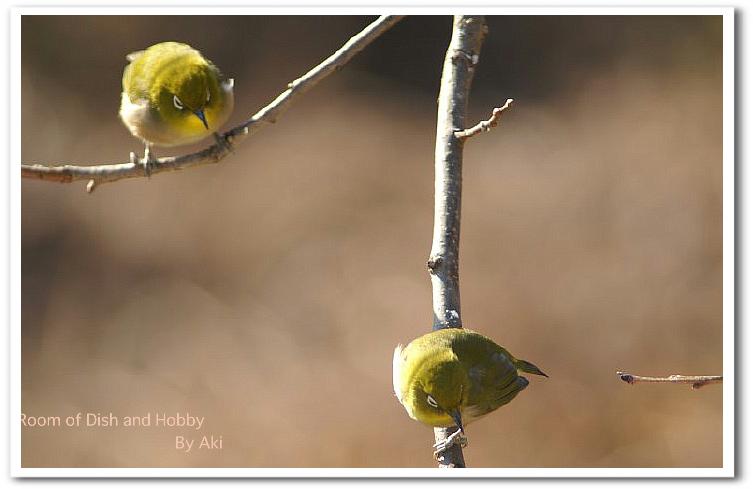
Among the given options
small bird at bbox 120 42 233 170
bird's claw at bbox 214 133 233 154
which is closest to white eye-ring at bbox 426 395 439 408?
bird's claw at bbox 214 133 233 154

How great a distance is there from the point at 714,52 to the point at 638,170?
2.91ft

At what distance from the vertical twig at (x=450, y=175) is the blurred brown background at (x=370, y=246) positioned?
6.33ft

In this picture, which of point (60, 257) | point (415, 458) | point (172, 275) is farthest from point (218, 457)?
point (60, 257)

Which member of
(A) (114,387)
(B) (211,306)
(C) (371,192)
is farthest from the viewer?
(C) (371,192)

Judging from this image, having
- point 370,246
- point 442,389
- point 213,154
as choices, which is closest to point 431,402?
point 442,389

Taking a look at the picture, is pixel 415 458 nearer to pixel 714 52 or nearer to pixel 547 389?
pixel 547 389

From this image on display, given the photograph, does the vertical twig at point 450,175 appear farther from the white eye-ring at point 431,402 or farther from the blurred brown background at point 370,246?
the blurred brown background at point 370,246

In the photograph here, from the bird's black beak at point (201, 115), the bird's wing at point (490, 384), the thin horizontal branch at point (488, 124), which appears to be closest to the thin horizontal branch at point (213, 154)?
the bird's black beak at point (201, 115)

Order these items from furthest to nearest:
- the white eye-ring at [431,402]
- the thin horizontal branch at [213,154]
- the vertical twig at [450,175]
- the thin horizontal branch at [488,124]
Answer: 1. the vertical twig at [450,175]
2. the white eye-ring at [431,402]
3. the thin horizontal branch at [488,124]
4. the thin horizontal branch at [213,154]

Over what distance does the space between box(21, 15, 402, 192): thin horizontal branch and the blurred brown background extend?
6.64 ft

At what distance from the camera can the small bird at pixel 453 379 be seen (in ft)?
5.99

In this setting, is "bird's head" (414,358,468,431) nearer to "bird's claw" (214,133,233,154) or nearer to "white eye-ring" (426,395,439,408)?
"white eye-ring" (426,395,439,408)

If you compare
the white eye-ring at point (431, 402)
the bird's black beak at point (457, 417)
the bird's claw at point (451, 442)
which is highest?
the white eye-ring at point (431, 402)

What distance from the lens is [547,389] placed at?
441 centimetres
